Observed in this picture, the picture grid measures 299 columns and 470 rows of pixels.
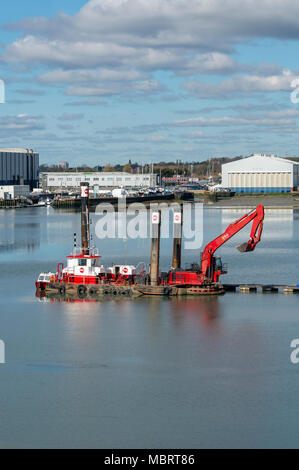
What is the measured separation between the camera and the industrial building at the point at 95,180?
5674 inches

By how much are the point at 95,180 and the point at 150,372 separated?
12731 cm

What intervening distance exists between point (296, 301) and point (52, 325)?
8.39 metres

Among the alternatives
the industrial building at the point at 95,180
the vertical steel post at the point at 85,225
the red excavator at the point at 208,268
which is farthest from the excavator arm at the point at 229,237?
the industrial building at the point at 95,180

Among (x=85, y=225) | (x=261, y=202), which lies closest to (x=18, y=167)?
(x=261, y=202)

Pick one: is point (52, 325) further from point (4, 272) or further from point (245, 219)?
point (4, 272)

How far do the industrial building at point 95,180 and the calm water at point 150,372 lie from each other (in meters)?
115

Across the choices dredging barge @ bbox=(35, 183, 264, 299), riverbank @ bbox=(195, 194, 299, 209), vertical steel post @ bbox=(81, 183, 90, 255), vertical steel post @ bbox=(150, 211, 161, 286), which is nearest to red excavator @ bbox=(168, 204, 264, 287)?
dredging barge @ bbox=(35, 183, 264, 299)

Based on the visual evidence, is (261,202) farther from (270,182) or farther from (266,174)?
(266,174)

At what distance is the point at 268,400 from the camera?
15586 millimetres

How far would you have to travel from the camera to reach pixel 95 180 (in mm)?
143750

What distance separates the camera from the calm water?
46.0ft

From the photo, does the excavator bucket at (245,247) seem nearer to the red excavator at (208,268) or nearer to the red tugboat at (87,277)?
the red excavator at (208,268)

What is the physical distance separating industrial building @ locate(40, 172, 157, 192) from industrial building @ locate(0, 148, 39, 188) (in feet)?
36.4

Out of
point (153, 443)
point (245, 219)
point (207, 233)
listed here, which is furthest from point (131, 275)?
point (207, 233)
